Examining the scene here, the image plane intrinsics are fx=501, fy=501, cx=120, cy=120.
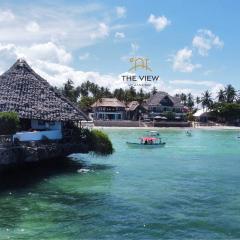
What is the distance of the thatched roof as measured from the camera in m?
35.9

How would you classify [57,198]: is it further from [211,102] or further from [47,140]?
[211,102]

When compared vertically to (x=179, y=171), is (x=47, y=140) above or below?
above

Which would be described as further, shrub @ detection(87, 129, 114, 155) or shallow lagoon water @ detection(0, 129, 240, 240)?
shrub @ detection(87, 129, 114, 155)

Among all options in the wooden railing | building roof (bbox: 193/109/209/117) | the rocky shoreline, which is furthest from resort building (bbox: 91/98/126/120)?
the wooden railing

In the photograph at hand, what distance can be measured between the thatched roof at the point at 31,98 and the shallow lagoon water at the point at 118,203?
4221mm

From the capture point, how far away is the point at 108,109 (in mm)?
139125

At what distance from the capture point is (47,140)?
3634 cm

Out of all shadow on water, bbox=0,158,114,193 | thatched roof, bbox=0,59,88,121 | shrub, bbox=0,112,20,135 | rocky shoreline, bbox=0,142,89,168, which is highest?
thatched roof, bbox=0,59,88,121

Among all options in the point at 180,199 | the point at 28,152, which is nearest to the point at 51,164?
the point at 28,152

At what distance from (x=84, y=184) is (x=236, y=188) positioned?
982 centimetres

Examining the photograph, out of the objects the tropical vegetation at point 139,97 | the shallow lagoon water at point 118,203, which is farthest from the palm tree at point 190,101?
the shallow lagoon water at point 118,203

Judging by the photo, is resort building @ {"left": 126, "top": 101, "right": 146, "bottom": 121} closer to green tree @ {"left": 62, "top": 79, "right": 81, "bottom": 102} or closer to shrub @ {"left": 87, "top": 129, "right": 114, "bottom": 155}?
green tree @ {"left": 62, "top": 79, "right": 81, "bottom": 102}

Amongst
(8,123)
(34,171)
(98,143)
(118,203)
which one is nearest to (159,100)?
(98,143)

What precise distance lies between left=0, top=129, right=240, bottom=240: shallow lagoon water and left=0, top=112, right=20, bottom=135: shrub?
318cm
